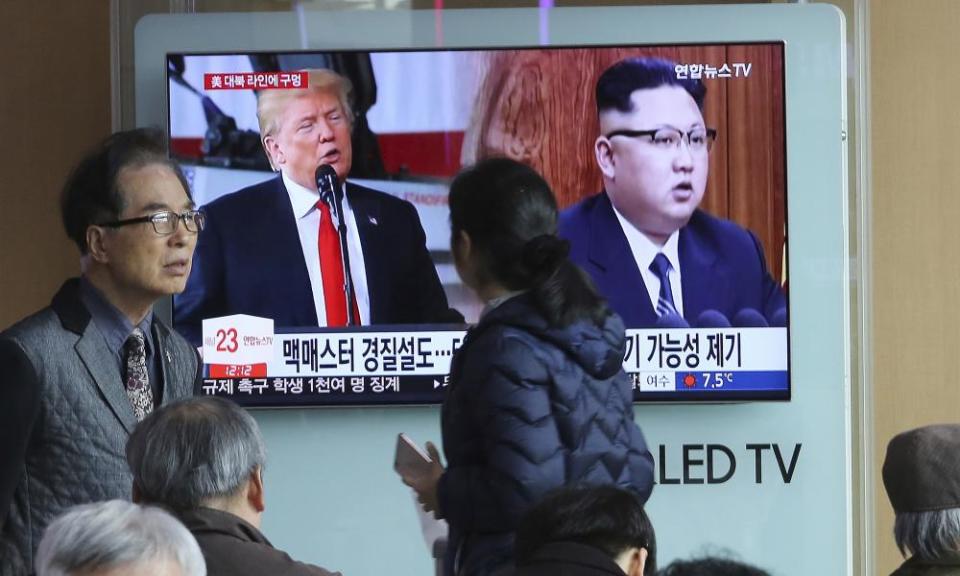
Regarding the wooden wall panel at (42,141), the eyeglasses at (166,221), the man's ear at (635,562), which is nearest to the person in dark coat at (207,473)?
the man's ear at (635,562)

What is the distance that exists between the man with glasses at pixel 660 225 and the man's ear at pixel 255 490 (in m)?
2.18

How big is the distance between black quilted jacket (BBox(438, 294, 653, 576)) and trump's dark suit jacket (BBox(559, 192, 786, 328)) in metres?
1.62

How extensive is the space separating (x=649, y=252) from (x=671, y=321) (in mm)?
211

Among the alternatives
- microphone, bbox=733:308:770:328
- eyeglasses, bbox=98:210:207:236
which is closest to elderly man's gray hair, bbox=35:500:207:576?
eyeglasses, bbox=98:210:207:236

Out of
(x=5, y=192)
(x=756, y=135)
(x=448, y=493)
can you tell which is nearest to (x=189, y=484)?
(x=448, y=493)

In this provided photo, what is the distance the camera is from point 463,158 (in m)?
4.46

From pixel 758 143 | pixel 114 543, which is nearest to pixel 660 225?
pixel 758 143

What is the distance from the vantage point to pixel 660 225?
448 cm

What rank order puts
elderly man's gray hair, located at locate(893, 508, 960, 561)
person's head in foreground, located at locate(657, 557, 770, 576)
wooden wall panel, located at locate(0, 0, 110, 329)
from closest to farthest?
1. person's head in foreground, located at locate(657, 557, 770, 576)
2. elderly man's gray hair, located at locate(893, 508, 960, 561)
3. wooden wall panel, located at locate(0, 0, 110, 329)

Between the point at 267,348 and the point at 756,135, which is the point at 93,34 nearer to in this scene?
the point at 267,348

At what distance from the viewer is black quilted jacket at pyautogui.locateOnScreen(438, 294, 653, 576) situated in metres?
2.70

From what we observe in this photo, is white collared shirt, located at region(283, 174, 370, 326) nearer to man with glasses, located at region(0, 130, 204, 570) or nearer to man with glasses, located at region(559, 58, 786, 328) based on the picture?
man with glasses, located at region(559, 58, 786, 328)

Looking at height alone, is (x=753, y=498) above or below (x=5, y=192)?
below

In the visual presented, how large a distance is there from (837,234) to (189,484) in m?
2.67
